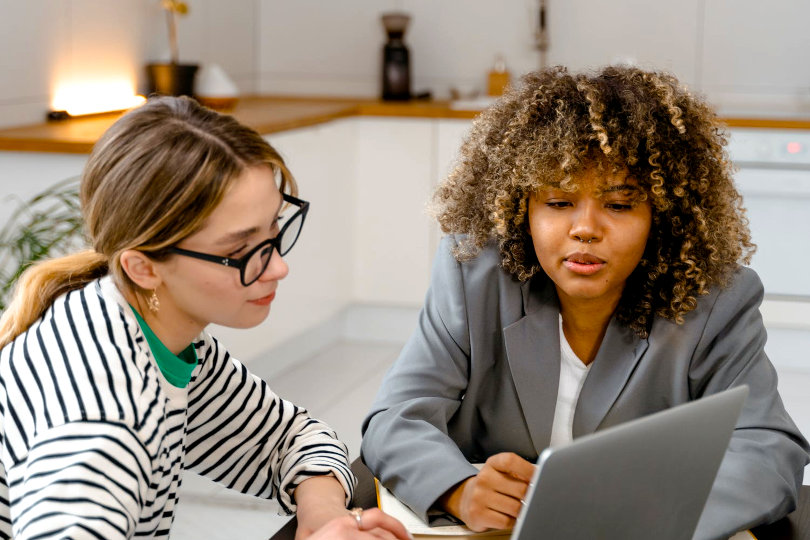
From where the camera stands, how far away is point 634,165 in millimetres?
1397

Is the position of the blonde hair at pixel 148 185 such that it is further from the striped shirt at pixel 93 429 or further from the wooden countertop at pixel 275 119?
the wooden countertop at pixel 275 119

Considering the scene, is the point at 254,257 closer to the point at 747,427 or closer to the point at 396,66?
the point at 747,427

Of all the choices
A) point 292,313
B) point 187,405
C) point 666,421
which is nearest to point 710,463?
point 666,421

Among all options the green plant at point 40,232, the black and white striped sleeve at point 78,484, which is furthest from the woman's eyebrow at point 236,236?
the green plant at point 40,232

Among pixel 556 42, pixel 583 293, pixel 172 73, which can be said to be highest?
pixel 556 42

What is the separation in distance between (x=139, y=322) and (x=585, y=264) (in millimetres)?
575

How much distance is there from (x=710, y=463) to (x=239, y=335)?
2670mm

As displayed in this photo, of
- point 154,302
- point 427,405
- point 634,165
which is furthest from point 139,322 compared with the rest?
point 634,165

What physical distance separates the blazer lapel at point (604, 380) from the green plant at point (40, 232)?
1.31 meters

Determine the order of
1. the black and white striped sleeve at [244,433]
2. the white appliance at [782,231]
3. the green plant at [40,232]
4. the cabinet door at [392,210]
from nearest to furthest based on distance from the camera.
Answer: the black and white striped sleeve at [244,433] < the green plant at [40,232] < the white appliance at [782,231] < the cabinet door at [392,210]

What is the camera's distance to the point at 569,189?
1370mm

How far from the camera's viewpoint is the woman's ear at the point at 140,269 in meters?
1.11

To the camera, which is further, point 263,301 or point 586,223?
point 586,223

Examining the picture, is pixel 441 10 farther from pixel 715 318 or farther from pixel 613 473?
pixel 613 473
